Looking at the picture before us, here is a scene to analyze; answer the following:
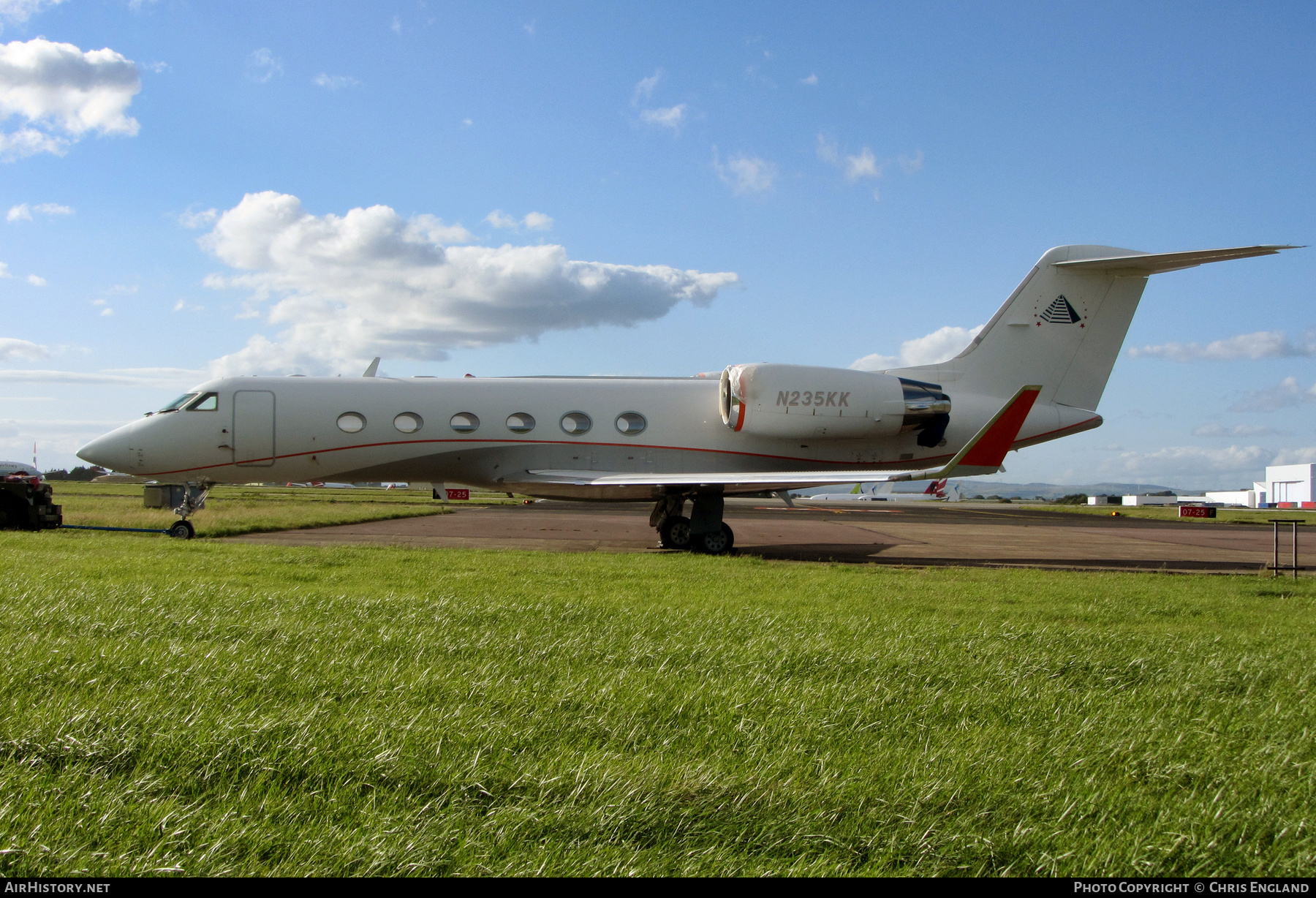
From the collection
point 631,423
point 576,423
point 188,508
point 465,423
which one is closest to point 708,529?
point 631,423

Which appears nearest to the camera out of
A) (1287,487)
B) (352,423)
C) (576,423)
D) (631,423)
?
(352,423)

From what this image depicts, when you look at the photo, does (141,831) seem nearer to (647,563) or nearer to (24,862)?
(24,862)

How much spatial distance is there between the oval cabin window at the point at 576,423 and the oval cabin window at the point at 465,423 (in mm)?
1525

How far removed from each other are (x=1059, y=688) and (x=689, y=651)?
1730 millimetres

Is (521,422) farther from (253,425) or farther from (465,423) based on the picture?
(253,425)

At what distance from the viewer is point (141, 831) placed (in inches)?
81.9

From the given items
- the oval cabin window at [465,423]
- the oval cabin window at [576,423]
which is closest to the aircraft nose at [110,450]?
the oval cabin window at [465,423]

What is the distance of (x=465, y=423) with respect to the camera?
47.9 ft

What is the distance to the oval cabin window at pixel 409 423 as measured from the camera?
1447 centimetres

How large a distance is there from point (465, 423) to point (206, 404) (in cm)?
442

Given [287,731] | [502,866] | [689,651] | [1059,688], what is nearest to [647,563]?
[689,651]

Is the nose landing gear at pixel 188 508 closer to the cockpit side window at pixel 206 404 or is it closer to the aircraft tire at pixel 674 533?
the cockpit side window at pixel 206 404

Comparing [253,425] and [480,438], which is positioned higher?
[253,425]

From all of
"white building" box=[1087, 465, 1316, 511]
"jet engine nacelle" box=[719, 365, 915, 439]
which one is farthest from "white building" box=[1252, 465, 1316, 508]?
"jet engine nacelle" box=[719, 365, 915, 439]
